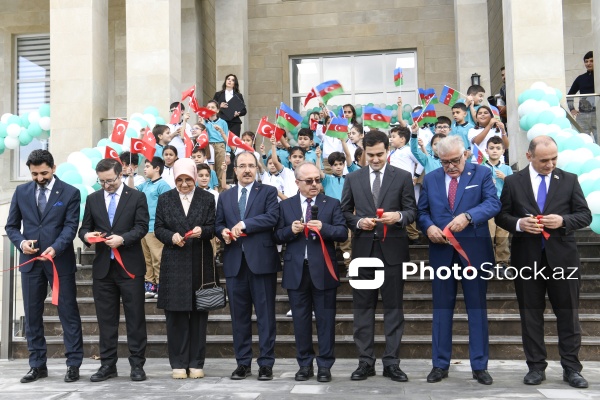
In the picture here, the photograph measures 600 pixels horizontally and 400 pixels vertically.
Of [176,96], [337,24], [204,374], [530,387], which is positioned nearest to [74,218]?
[204,374]

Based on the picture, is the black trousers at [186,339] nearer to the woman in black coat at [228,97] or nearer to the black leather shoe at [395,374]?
the black leather shoe at [395,374]

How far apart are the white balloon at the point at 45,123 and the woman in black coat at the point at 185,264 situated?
26.2 ft

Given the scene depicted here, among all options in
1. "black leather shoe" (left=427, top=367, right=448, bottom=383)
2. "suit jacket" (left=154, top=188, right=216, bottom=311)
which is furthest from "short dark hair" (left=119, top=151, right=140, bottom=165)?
"black leather shoe" (left=427, top=367, right=448, bottom=383)

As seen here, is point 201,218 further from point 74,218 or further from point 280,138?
point 280,138

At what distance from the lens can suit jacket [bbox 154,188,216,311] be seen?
682 cm

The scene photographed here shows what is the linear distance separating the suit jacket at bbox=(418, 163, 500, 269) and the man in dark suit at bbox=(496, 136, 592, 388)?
0.20 meters

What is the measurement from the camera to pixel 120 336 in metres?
8.68

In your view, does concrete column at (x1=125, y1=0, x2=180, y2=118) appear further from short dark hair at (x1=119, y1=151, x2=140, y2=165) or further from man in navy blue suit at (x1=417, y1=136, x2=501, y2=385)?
man in navy blue suit at (x1=417, y1=136, x2=501, y2=385)

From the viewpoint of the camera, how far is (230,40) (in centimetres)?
1761

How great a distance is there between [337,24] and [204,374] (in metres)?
13.6

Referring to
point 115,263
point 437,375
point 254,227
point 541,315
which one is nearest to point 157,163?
point 115,263

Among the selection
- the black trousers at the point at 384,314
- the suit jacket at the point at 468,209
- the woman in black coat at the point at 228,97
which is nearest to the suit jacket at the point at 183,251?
the black trousers at the point at 384,314

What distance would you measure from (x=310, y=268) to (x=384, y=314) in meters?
0.82

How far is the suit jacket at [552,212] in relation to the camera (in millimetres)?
6293
